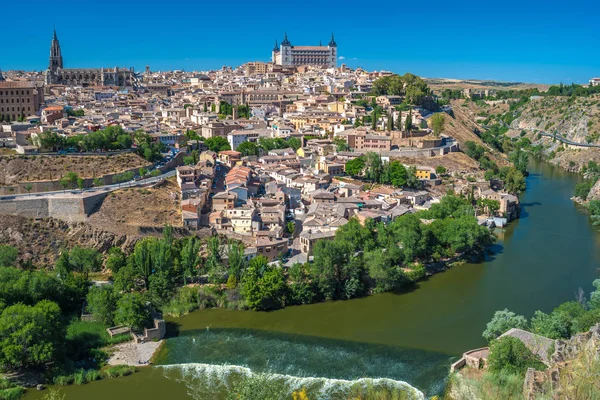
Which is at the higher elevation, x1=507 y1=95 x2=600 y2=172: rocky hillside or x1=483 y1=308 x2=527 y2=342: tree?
x1=507 y1=95 x2=600 y2=172: rocky hillside

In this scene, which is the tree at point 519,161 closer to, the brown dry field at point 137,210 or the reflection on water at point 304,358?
the brown dry field at point 137,210

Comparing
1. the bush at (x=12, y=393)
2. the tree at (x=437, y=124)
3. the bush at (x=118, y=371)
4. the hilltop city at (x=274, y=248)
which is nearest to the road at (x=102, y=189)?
the hilltop city at (x=274, y=248)

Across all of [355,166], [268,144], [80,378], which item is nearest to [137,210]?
[80,378]

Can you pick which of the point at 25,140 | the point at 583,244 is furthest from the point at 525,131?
the point at 25,140

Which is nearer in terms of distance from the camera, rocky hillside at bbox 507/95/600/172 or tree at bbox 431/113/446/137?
tree at bbox 431/113/446/137

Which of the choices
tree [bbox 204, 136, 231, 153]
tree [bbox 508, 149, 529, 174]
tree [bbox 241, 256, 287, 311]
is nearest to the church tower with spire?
tree [bbox 204, 136, 231, 153]

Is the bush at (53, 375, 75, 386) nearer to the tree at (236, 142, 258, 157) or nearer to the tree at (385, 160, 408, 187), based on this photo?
the tree at (385, 160, 408, 187)

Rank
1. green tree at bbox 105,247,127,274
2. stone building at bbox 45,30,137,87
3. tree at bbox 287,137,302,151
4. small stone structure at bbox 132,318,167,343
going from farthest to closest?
stone building at bbox 45,30,137,87 → tree at bbox 287,137,302,151 → green tree at bbox 105,247,127,274 → small stone structure at bbox 132,318,167,343

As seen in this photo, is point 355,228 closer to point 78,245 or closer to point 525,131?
point 78,245
